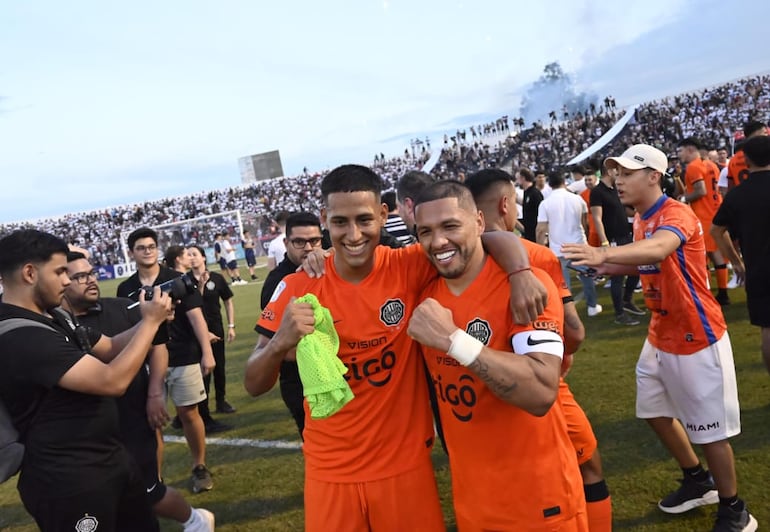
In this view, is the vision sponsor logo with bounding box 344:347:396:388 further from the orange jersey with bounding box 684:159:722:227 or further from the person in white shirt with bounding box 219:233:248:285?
the person in white shirt with bounding box 219:233:248:285

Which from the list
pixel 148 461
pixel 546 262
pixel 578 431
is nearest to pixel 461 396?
pixel 546 262

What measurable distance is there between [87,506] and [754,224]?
15.8 feet

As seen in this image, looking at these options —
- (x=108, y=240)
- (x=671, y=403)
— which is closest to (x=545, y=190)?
(x=671, y=403)

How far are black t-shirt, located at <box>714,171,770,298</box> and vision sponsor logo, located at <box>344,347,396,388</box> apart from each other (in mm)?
3125

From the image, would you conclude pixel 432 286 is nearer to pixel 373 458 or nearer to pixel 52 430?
pixel 373 458

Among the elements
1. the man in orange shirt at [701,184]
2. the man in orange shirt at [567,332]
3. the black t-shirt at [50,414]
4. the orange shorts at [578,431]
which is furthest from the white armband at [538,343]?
the man in orange shirt at [701,184]

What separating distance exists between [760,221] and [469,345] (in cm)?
342

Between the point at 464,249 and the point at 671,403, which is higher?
the point at 464,249

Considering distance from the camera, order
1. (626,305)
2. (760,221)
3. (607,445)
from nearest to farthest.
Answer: (760,221), (607,445), (626,305)

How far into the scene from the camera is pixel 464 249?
2168mm

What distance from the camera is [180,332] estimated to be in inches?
213

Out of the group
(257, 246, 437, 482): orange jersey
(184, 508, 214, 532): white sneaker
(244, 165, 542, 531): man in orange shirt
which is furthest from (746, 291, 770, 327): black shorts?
(184, 508, 214, 532): white sneaker

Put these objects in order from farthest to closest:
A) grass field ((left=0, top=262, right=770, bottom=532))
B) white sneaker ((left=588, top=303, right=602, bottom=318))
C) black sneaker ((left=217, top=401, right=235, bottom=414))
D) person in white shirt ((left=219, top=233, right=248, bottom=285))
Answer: person in white shirt ((left=219, top=233, right=248, bottom=285)), white sneaker ((left=588, top=303, right=602, bottom=318)), black sneaker ((left=217, top=401, right=235, bottom=414)), grass field ((left=0, top=262, right=770, bottom=532))

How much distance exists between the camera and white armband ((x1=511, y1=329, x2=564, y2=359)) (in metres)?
1.96
